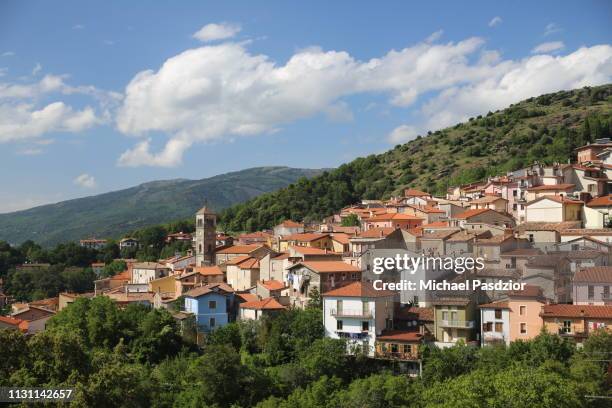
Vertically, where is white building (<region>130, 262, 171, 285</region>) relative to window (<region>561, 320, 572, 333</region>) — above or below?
above

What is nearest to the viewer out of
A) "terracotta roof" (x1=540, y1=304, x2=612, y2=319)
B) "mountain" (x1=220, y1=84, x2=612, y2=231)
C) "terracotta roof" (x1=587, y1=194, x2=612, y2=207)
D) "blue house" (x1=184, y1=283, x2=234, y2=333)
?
"terracotta roof" (x1=540, y1=304, x2=612, y2=319)

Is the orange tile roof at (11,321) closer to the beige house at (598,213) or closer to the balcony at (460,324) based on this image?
the balcony at (460,324)

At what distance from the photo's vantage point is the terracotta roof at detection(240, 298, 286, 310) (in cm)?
4529

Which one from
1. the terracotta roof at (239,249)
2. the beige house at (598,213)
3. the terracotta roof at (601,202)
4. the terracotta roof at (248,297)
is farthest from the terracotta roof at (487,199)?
the terracotta roof at (248,297)

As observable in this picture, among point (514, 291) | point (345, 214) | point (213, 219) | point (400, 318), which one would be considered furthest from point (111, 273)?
point (514, 291)

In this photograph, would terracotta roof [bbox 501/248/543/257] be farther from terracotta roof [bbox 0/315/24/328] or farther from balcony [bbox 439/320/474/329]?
terracotta roof [bbox 0/315/24/328]

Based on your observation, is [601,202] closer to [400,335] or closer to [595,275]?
[595,275]

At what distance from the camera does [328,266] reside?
47.8 meters

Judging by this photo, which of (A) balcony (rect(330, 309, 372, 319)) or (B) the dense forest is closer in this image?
(B) the dense forest

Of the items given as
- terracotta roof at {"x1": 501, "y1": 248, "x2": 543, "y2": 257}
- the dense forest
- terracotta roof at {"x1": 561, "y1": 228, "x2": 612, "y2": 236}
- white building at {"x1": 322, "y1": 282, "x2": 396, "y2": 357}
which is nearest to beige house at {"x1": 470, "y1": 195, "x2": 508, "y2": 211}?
terracotta roof at {"x1": 561, "y1": 228, "x2": 612, "y2": 236}

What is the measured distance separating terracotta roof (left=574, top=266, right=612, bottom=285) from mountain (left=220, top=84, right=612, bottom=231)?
40.9 meters

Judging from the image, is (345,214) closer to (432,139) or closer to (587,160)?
(587,160)

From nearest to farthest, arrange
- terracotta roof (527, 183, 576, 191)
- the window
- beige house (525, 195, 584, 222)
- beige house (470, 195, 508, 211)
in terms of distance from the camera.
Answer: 1. the window
2. beige house (525, 195, 584, 222)
3. terracotta roof (527, 183, 576, 191)
4. beige house (470, 195, 508, 211)

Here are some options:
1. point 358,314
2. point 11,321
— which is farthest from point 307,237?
point 11,321
